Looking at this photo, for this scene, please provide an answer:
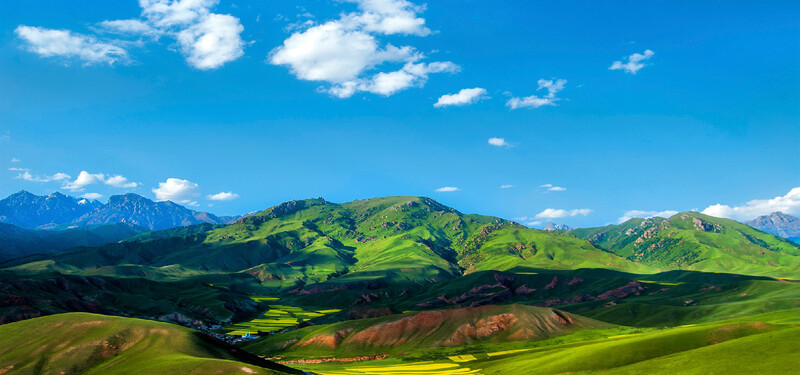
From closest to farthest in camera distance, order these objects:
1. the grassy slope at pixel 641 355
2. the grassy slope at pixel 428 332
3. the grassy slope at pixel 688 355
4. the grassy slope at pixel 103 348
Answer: the grassy slope at pixel 688 355
the grassy slope at pixel 641 355
the grassy slope at pixel 103 348
the grassy slope at pixel 428 332

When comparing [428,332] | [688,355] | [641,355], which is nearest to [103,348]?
[428,332]

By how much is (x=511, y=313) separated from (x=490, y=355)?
38813 mm

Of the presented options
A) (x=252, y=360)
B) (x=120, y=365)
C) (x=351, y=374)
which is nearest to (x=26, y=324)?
(x=120, y=365)

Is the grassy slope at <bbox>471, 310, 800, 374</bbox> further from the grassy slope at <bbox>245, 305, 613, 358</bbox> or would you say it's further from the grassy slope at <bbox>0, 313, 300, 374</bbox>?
the grassy slope at <bbox>0, 313, 300, 374</bbox>

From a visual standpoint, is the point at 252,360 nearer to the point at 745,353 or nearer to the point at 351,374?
the point at 351,374

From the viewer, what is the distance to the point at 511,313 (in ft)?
548

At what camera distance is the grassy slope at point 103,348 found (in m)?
82.3

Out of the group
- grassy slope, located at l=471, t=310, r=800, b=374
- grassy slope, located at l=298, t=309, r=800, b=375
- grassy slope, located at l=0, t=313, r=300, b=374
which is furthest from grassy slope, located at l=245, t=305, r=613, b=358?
grassy slope, located at l=0, t=313, r=300, b=374

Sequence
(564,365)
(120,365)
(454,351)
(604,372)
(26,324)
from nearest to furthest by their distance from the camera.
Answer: (604,372) → (120,365) → (564,365) → (26,324) → (454,351)

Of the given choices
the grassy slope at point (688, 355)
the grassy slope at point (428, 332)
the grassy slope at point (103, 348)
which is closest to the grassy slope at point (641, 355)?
the grassy slope at point (688, 355)

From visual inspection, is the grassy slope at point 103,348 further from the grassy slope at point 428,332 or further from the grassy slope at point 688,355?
the grassy slope at point 428,332

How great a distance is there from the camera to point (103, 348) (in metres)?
92.8

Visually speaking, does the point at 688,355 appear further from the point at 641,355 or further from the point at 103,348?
the point at 103,348

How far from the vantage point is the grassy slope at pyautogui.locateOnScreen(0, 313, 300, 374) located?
270ft
